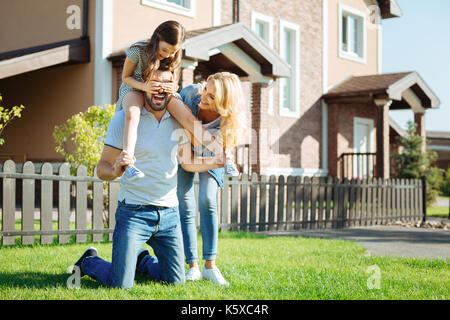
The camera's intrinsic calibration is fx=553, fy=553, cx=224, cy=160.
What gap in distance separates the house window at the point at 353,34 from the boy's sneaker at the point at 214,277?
15.0m

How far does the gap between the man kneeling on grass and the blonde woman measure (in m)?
0.13

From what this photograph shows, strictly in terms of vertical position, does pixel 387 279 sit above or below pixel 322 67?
below

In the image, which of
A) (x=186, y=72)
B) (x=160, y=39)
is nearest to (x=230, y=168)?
(x=160, y=39)

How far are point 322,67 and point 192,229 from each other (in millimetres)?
13475

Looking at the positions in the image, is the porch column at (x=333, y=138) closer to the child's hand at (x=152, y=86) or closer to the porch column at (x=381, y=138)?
the porch column at (x=381, y=138)

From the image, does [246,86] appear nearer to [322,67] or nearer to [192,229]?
[322,67]

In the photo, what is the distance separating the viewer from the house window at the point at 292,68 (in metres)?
16.2

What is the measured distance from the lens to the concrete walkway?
23.0ft

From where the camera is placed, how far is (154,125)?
3854 mm

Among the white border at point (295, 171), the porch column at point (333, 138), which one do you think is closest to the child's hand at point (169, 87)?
the white border at point (295, 171)

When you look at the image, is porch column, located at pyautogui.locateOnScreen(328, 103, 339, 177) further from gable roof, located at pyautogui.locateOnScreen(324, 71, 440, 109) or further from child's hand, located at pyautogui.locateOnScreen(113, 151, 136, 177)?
child's hand, located at pyautogui.locateOnScreen(113, 151, 136, 177)

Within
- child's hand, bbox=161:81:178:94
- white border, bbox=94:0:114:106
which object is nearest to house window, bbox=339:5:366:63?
white border, bbox=94:0:114:106

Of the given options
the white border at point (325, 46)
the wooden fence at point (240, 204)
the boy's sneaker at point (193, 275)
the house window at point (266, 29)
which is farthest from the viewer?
the white border at point (325, 46)
